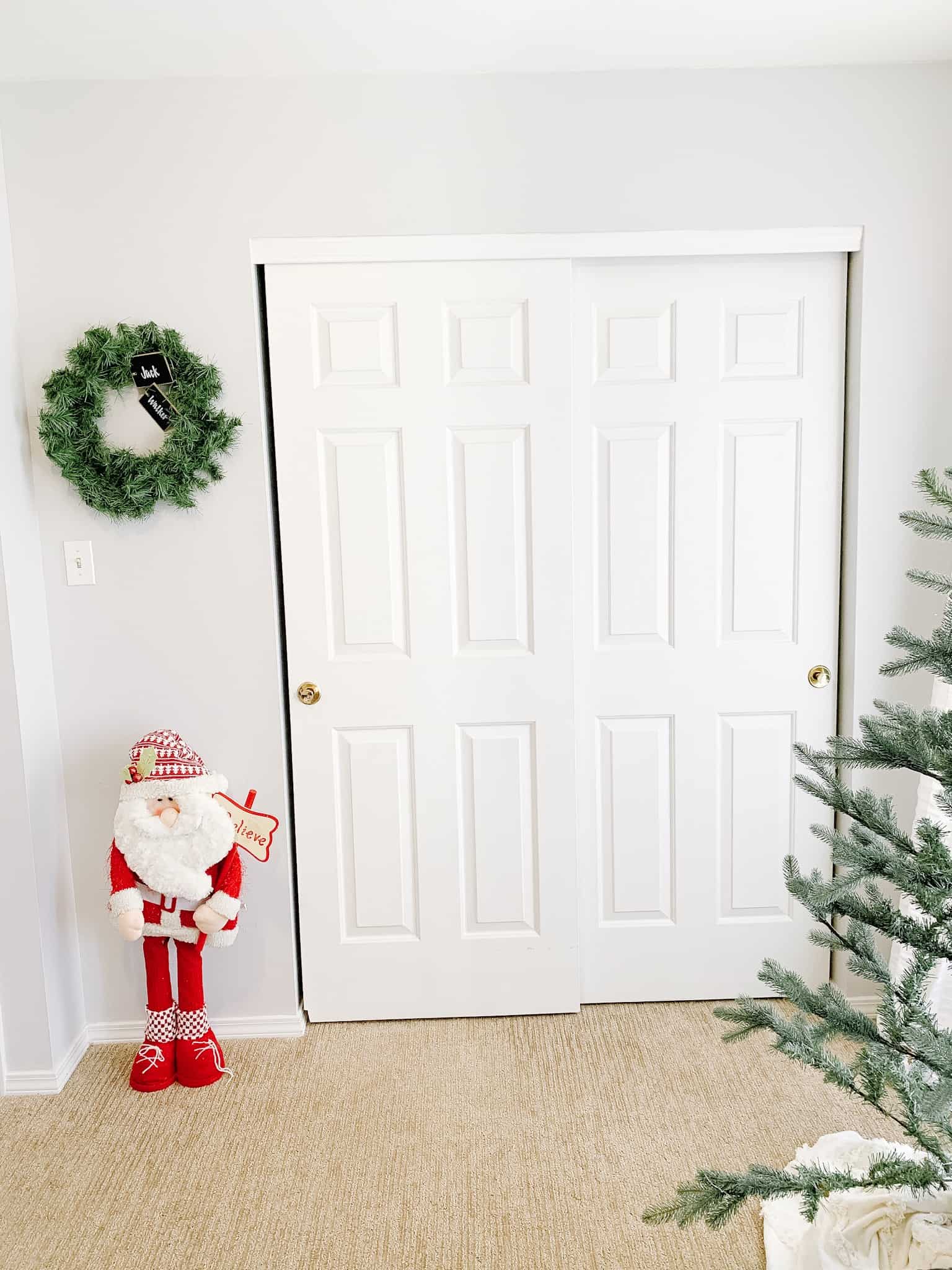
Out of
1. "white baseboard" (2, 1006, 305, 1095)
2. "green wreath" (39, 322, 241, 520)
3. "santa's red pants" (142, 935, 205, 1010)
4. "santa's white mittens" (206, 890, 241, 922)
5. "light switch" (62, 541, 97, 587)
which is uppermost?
"green wreath" (39, 322, 241, 520)

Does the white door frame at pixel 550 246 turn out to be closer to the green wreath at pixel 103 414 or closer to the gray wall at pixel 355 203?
the gray wall at pixel 355 203

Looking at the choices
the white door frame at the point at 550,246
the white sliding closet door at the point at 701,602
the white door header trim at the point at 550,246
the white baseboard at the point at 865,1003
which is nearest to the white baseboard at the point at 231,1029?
the white sliding closet door at the point at 701,602

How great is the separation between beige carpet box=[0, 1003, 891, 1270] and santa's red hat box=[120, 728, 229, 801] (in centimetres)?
76

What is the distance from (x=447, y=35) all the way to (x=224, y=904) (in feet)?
6.78

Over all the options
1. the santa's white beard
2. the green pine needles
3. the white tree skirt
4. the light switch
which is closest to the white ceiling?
the light switch

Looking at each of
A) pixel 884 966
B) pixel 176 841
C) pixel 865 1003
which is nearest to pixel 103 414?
pixel 176 841

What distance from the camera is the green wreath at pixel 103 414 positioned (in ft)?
7.77

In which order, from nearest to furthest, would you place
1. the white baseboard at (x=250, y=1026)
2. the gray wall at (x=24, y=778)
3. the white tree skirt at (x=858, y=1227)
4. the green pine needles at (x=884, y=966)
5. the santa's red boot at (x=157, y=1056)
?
the green pine needles at (x=884, y=966)
the white tree skirt at (x=858, y=1227)
the gray wall at (x=24, y=778)
the santa's red boot at (x=157, y=1056)
the white baseboard at (x=250, y=1026)

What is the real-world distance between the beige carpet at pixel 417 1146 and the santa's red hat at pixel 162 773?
0.76 meters

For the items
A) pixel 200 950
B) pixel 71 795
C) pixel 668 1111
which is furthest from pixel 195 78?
pixel 668 1111

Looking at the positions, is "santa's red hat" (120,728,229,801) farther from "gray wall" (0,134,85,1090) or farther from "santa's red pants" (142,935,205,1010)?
"santa's red pants" (142,935,205,1010)

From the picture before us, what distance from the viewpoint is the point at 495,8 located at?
202 cm

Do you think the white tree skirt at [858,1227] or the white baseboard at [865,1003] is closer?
the white tree skirt at [858,1227]

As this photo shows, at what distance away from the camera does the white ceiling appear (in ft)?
6.61
